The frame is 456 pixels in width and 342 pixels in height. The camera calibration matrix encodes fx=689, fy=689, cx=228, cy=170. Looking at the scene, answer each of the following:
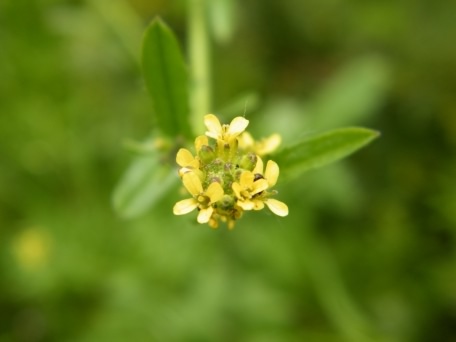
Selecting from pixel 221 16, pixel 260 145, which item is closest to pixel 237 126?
pixel 260 145

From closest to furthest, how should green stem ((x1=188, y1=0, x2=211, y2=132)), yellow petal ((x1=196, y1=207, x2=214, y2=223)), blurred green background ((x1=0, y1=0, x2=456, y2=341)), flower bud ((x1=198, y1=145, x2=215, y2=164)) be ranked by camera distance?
yellow petal ((x1=196, y1=207, x2=214, y2=223)) → flower bud ((x1=198, y1=145, x2=215, y2=164)) → green stem ((x1=188, y1=0, x2=211, y2=132)) → blurred green background ((x1=0, y1=0, x2=456, y2=341))

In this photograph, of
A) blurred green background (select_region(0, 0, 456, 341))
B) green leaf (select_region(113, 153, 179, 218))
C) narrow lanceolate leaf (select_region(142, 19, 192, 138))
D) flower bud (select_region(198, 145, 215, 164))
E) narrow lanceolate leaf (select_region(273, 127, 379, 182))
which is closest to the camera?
flower bud (select_region(198, 145, 215, 164))

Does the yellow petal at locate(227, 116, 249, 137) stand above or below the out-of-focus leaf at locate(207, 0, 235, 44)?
below

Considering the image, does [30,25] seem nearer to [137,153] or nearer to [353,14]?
[353,14]

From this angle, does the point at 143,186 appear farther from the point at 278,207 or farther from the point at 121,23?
the point at 121,23

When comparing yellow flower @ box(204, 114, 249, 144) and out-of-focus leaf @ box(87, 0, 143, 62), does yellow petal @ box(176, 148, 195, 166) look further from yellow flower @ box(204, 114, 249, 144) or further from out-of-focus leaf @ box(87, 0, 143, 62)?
out-of-focus leaf @ box(87, 0, 143, 62)

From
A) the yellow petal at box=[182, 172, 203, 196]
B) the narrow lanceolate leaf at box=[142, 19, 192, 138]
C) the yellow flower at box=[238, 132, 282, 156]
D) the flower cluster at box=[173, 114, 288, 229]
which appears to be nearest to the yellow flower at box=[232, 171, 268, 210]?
the flower cluster at box=[173, 114, 288, 229]

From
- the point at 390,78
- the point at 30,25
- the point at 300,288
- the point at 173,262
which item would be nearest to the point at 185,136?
the point at 173,262
